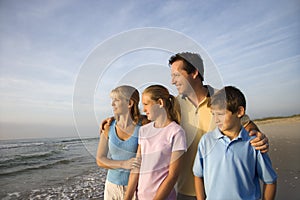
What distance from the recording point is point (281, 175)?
11.3ft

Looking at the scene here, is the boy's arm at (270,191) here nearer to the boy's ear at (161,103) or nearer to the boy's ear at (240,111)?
the boy's ear at (240,111)

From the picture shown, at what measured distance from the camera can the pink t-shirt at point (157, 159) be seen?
145 cm

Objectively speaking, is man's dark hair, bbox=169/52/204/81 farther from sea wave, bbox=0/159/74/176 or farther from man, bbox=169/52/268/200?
sea wave, bbox=0/159/74/176

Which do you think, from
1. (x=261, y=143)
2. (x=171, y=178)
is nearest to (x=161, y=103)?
(x=171, y=178)

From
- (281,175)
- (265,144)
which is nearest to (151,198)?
(265,144)

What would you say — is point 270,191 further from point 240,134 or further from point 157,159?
point 157,159

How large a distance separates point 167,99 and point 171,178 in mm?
414

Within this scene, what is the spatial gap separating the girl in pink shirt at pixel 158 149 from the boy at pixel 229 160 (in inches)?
5.0

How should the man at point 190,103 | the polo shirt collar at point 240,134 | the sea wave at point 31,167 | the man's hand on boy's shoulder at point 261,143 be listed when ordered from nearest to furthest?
the man's hand on boy's shoulder at point 261,143, the polo shirt collar at point 240,134, the man at point 190,103, the sea wave at point 31,167

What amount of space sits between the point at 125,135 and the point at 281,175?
103 inches

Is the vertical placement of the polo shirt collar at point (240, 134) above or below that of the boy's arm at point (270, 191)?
above

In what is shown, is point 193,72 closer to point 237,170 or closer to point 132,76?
point 132,76

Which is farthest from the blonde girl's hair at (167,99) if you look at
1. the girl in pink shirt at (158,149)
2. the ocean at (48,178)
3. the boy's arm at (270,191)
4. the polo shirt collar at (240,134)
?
the ocean at (48,178)

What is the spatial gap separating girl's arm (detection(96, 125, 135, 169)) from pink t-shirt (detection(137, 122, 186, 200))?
0.09m
